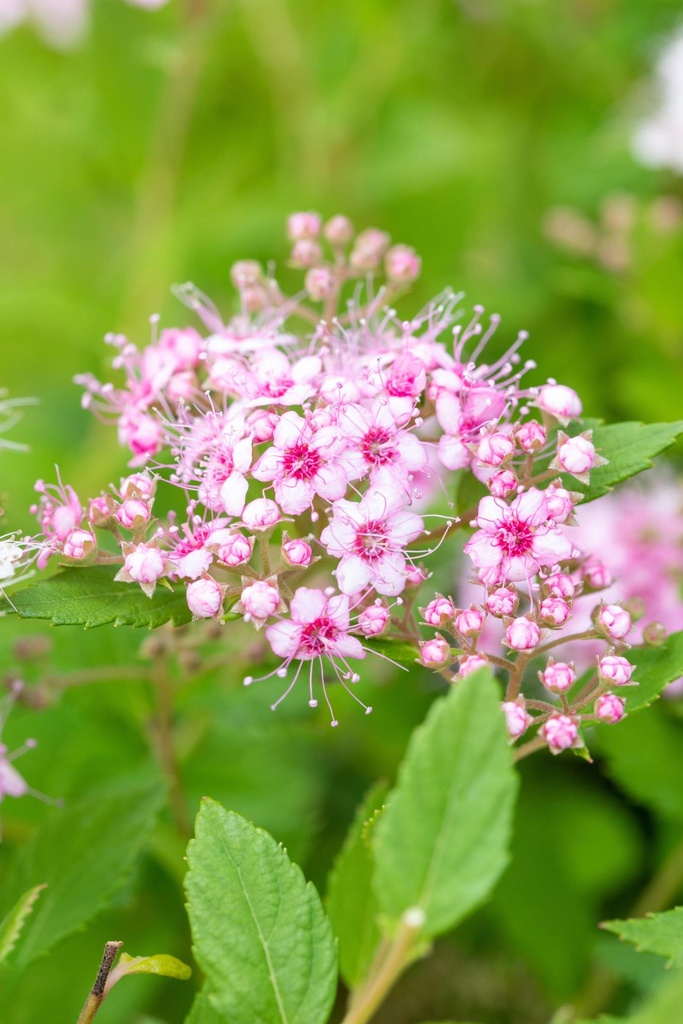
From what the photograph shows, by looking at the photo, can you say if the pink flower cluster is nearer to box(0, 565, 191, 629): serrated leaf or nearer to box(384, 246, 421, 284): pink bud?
box(0, 565, 191, 629): serrated leaf

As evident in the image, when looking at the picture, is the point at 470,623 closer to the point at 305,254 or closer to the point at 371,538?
the point at 371,538

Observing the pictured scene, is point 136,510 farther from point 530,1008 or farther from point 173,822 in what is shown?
point 530,1008

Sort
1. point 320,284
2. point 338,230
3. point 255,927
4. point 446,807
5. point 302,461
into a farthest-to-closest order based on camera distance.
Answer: point 338,230
point 320,284
point 302,461
point 255,927
point 446,807

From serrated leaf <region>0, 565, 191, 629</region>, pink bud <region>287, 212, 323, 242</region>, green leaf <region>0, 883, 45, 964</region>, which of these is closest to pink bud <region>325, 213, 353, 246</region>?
pink bud <region>287, 212, 323, 242</region>

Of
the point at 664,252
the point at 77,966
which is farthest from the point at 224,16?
the point at 77,966

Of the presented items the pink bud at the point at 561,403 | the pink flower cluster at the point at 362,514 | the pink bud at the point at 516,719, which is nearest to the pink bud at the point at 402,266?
the pink flower cluster at the point at 362,514

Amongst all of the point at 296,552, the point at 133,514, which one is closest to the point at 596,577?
the point at 296,552

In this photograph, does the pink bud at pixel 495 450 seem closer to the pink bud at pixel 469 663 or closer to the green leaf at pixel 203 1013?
the pink bud at pixel 469 663
